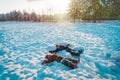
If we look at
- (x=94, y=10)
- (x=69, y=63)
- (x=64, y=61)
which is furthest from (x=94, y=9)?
(x=69, y=63)

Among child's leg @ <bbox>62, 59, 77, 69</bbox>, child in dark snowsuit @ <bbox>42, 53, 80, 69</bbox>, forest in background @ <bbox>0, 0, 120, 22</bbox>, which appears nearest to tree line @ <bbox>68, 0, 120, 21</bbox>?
forest in background @ <bbox>0, 0, 120, 22</bbox>

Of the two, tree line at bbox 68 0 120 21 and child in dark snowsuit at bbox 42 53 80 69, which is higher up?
tree line at bbox 68 0 120 21

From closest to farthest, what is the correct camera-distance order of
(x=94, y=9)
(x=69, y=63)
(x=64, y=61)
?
(x=69, y=63), (x=64, y=61), (x=94, y=9)

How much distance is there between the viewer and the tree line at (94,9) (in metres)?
54.2

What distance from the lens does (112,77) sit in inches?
391

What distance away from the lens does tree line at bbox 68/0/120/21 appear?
54.2 metres

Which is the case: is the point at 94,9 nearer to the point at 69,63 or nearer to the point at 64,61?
the point at 64,61

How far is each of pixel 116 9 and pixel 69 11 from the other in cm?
1417

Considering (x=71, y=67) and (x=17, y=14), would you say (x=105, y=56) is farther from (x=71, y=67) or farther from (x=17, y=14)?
(x=17, y=14)

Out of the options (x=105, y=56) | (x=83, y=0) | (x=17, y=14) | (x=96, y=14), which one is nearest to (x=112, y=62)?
(x=105, y=56)

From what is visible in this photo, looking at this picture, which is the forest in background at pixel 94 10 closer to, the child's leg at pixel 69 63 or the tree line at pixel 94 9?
the tree line at pixel 94 9

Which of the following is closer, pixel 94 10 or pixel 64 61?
pixel 64 61

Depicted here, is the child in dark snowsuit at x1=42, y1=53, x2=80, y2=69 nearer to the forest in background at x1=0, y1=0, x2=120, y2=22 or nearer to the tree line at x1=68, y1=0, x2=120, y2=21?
the forest in background at x1=0, y1=0, x2=120, y2=22

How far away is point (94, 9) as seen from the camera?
5453cm
